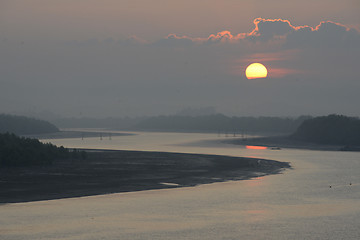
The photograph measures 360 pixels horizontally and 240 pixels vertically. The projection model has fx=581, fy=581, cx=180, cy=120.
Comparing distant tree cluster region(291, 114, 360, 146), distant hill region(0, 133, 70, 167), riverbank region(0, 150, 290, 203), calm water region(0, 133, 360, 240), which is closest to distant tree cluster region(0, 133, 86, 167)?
distant hill region(0, 133, 70, 167)

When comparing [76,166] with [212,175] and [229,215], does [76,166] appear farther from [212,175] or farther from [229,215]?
[229,215]

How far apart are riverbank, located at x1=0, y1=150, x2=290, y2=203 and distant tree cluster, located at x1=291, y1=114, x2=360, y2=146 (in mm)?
77899

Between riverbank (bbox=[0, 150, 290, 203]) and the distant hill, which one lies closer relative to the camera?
riverbank (bbox=[0, 150, 290, 203])

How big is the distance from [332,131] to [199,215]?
13599 cm

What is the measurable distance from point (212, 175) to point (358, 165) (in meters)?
30.8

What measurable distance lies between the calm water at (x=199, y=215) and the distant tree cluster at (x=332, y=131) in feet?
355

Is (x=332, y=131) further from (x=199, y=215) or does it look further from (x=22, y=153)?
(x=199, y=215)

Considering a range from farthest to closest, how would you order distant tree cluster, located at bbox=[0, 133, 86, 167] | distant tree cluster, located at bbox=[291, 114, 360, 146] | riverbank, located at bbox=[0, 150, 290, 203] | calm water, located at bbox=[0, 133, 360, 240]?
distant tree cluster, located at bbox=[291, 114, 360, 146] < distant tree cluster, located at bbox=[0, 133, 86, 167] < riverbank, located at bbox=[0, 150, 290, 203] < calm water, located at bbox=[0, 133, 360, 240]

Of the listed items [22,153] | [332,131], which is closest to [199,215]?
[22,153]

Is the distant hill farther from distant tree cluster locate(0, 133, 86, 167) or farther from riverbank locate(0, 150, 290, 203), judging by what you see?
riverbank locate(0, 150, 290, 203)

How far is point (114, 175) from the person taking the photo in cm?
6900

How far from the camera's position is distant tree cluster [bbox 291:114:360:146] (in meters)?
164

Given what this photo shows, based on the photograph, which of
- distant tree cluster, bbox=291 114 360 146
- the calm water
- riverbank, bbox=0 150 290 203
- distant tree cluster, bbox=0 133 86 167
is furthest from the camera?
distant tree cluster, bbox=291 114 360 146

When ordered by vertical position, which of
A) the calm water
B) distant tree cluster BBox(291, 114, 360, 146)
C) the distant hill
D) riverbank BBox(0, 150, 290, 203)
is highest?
distant tree cluster BBox(291, 114, 360, 146)
